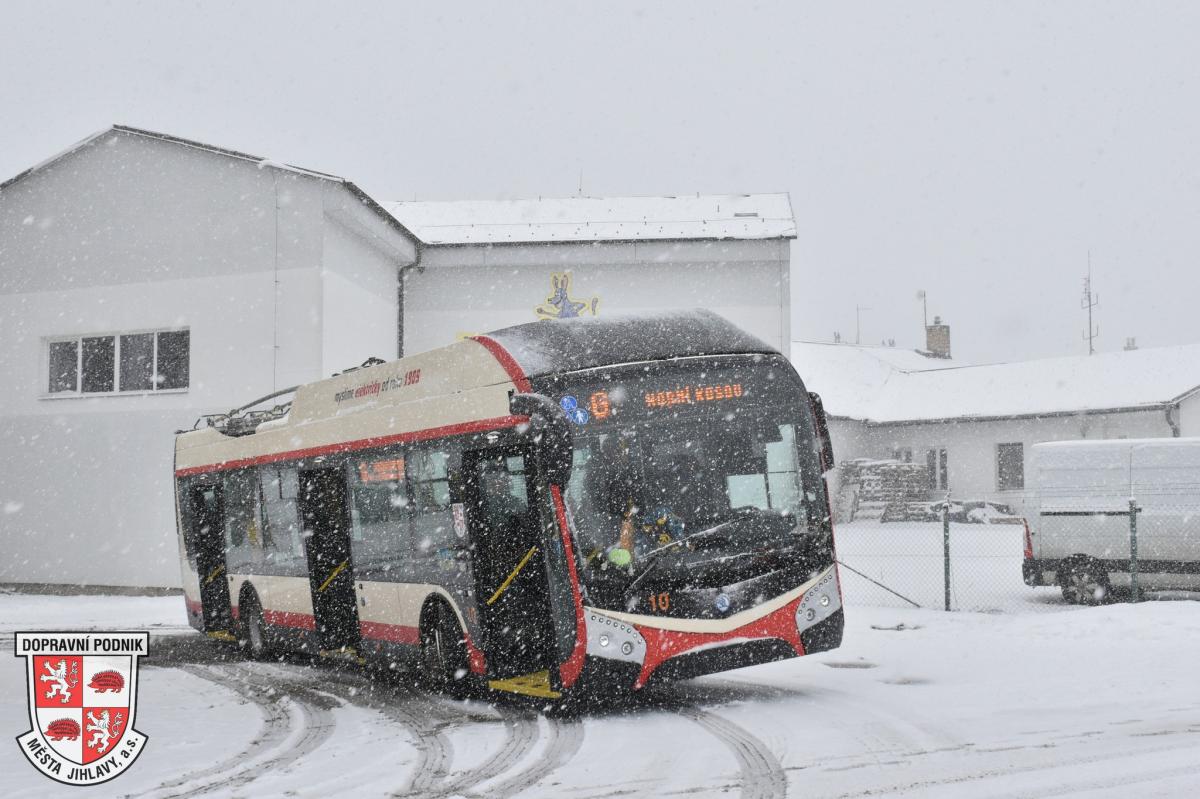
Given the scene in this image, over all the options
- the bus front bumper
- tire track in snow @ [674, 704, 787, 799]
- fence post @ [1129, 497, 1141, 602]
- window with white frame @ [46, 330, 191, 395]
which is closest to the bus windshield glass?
the bus front bumper

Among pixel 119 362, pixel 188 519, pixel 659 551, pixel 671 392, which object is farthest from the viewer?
pixel 119 362

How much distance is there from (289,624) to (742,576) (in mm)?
7112

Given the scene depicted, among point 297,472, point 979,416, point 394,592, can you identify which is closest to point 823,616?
point 394,592

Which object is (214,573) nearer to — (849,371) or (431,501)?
(431,501)

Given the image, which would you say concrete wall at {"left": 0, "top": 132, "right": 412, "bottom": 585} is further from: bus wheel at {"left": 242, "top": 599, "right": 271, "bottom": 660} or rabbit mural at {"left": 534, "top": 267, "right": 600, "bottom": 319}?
bus wheel at {"left": 242, "top": 599, "right": 271, "bottom": 660}

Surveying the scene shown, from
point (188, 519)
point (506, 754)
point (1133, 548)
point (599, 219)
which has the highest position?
point (599, 219)

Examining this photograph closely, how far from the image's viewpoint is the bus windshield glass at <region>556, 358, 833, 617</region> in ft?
30.3

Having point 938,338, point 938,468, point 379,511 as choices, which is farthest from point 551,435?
point 938,338

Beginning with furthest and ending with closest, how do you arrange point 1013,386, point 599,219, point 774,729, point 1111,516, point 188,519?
point 1013,386, point 599,219, point 188,519, point 1111,516, point 774,729

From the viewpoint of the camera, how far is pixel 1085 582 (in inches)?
648

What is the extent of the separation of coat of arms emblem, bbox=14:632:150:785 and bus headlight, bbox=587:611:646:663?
135 inches

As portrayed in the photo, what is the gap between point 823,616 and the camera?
32.2ft

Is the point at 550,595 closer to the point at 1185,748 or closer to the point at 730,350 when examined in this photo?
the point at 730,350

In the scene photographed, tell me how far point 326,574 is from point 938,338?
190ft
